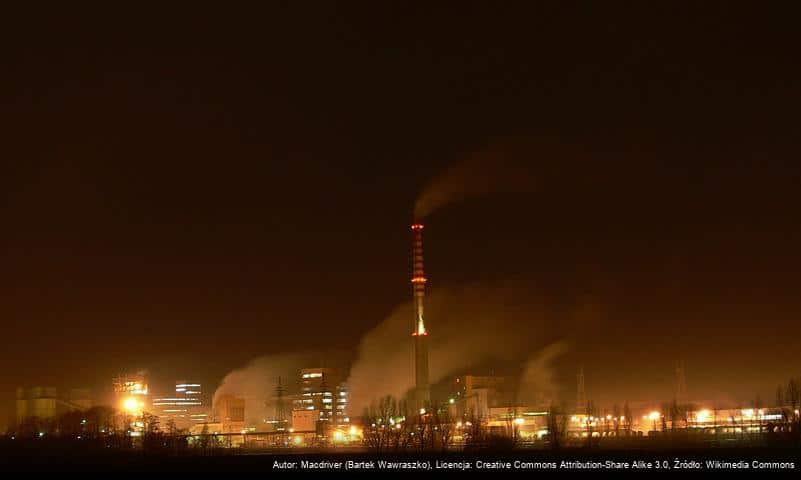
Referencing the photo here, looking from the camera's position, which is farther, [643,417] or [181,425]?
[181,425]

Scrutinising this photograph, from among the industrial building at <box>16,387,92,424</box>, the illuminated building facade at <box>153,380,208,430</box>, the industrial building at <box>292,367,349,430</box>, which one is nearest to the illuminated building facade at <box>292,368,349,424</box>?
the industrial building at <box>292,367,349,430</box>

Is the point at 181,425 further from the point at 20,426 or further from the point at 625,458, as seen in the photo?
the point at 625,458

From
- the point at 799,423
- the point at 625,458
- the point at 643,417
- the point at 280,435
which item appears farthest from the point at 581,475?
the point at 643,417

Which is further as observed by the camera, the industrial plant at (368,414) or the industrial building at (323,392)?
the industrial building at (323,392)

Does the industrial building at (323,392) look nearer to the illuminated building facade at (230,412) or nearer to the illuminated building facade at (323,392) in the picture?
the illuminated building facade at (323,392)

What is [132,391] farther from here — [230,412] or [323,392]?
[323,392]

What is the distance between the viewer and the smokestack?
82125mm

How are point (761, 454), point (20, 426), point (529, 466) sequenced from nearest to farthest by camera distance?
point (529, 466) < point (761, 454) < point (20, 426)

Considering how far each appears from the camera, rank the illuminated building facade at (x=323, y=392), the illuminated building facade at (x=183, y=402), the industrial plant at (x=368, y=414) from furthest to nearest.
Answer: the illuminated building facade at (x=183, y=402) → the illuminated building facade at (x=323, y=392) → the industrial plant at (x=368, y=414)

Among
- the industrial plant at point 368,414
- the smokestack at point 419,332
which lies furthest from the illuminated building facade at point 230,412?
the smokestack at point 419,332

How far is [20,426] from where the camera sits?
86312 millimetres

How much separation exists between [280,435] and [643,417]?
29.7 meters

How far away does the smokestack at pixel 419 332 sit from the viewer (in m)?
82.1

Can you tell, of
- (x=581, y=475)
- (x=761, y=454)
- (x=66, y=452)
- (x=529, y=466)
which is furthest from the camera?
(x=66, y=452)
